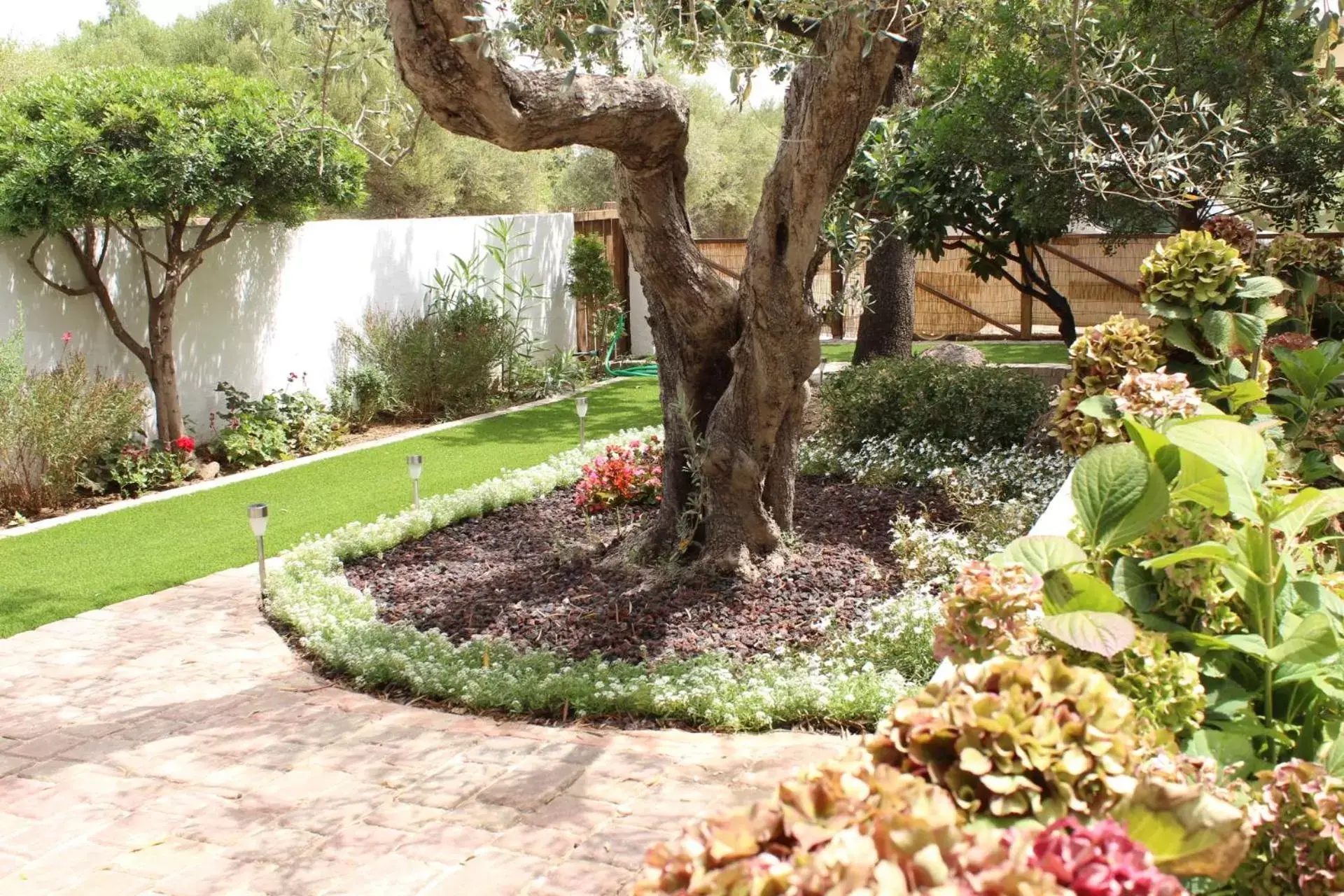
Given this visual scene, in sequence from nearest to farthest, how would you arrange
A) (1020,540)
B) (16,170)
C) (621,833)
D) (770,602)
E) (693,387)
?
1. (1020,540)
2. (621,833)
3. (770,602)
4. (693,387)
5. (16,170)

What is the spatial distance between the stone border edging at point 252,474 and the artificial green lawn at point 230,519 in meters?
0.11

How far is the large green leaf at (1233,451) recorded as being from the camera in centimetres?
225

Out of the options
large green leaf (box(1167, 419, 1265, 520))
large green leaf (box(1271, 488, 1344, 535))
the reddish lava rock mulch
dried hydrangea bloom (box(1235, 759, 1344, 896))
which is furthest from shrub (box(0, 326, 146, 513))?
dried hydrangea bloom (box(1235, 759, 1344, 896))

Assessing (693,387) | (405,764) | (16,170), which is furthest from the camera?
(16,170)

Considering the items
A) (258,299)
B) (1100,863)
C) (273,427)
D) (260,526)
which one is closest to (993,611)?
(1100,863)

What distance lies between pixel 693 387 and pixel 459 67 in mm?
2590

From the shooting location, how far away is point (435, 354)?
41.9 ft

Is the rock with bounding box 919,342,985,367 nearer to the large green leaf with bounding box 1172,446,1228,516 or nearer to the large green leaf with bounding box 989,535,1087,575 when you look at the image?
the large green leaf with bounding box 1172,446,1228,516

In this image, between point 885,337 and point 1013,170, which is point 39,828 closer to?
point 1013,170

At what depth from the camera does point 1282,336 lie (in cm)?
495

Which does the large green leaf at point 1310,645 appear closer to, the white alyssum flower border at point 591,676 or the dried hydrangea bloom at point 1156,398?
the dried hydrangea bloom at point 1156,398

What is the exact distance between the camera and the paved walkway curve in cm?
357

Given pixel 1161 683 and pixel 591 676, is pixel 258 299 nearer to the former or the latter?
pixel 591 676

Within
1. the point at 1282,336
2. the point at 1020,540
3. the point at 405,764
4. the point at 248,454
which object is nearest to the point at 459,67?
the point at 405,764
